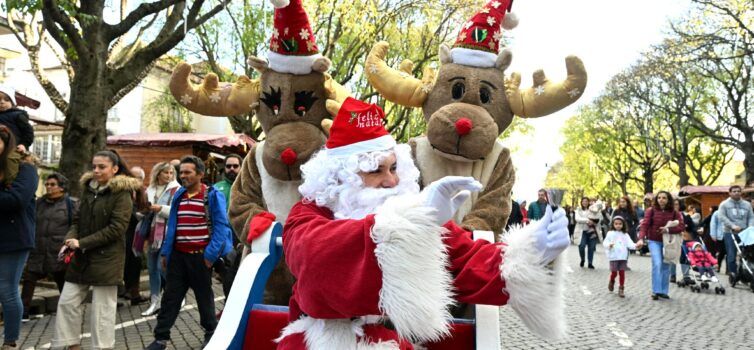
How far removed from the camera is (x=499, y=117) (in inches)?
171

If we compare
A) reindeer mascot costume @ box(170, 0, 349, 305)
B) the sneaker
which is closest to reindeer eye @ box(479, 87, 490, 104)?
reindeer mascot costume @ box(170, 0, 349, 305)

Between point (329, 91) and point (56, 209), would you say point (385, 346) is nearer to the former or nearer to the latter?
point (329, 91)

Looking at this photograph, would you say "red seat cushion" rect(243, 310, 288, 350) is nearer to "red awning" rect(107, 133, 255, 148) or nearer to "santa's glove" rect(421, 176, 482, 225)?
"santa's glove" rect(421, 176, 482, 225)

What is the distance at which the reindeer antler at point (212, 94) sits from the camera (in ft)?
15.0

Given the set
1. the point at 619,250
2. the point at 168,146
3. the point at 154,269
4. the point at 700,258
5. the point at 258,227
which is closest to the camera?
the point at 258,227

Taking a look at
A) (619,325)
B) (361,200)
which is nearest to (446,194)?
(361,200)

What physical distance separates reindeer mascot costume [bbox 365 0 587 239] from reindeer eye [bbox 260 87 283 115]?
666mm

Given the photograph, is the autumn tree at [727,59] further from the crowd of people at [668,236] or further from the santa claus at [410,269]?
the santa claus at [410,269]

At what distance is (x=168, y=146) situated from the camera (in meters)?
15.6

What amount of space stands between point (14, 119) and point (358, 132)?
422cm

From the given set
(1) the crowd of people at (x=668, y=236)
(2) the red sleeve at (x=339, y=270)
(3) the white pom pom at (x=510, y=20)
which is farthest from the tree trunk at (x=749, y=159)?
(2) the red sleeve at (x=339, y=270)

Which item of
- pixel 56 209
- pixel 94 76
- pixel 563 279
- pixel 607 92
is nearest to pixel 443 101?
pixel 563 279

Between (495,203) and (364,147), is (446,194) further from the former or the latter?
(495,203)

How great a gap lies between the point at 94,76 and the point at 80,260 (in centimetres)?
432
